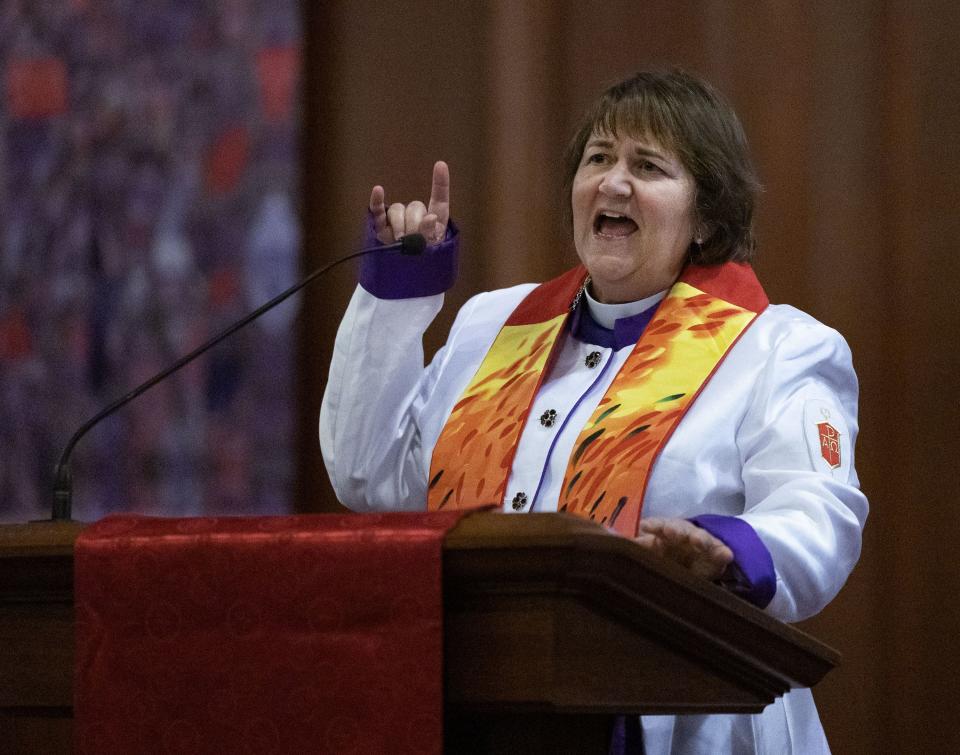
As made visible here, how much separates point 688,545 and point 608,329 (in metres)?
0.82

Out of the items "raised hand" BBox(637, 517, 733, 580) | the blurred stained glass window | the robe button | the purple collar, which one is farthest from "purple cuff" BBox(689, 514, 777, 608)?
the blurred stained glass window

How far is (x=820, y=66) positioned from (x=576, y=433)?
1168 millimetres

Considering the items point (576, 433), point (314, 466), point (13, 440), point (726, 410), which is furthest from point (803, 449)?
point (13, 440)

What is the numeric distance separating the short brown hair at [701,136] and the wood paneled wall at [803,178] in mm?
541

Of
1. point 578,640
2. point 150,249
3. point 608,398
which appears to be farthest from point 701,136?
point 150,249

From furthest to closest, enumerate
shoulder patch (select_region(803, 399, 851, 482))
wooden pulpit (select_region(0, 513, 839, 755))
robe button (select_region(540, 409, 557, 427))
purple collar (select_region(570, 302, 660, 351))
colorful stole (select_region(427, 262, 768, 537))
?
purple collar (select_region(570, 302, 660, 351)) → robe button (select_region(540, 409, 557, 427)) → colorful stole (select_region(427, 262, 768, 537)) → shoulder patch (select_region(803, 399, 851, 482)) → wooden pulpit (select_region(0, 513, 839, 755))

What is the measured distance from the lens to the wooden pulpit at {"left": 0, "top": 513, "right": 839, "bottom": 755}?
106cm

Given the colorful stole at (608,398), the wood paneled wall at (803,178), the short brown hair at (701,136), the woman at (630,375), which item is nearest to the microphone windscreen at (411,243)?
the woman at (630,375)

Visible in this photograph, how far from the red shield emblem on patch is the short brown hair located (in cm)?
48

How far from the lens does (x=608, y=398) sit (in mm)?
1972

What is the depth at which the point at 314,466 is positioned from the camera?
119 inches

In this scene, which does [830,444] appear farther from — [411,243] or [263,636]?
[263,636]

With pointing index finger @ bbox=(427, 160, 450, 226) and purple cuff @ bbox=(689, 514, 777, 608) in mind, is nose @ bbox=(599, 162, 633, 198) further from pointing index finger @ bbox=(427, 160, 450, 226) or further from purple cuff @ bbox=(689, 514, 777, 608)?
purple cuff @ bbox=(689, 514, 777, 608)

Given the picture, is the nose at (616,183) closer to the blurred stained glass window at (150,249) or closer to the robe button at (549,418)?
the robe button at (549,418)
